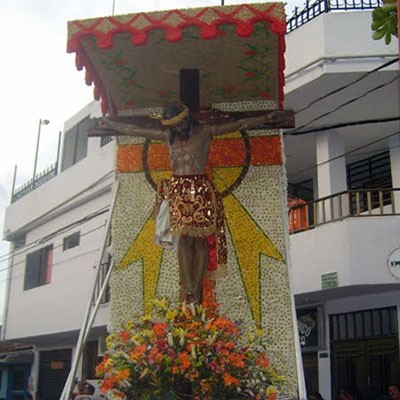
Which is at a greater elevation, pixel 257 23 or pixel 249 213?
pixel 257 23

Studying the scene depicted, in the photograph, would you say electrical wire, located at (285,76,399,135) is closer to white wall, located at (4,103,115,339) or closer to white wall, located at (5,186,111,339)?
white wall, located at (4,103,115,339)

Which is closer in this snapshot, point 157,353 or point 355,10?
point 157,353

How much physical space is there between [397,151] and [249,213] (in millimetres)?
6046

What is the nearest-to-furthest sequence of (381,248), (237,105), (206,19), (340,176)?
(206,19), (237,105), (381,248), (340,176)

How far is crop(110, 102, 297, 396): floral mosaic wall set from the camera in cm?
575

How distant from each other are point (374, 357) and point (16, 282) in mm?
11671

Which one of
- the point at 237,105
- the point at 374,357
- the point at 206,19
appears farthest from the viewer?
the point at 374,357

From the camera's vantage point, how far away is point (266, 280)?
576 centimetres

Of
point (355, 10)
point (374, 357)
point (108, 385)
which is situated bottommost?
point (108, 385)

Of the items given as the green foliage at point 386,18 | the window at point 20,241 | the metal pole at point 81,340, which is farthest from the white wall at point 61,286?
the green foliage at point 386,18

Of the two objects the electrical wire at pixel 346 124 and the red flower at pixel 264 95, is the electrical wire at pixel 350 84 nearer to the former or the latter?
the electrical wire at pixel 346 124

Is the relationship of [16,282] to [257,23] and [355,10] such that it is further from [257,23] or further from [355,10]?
[257,23]

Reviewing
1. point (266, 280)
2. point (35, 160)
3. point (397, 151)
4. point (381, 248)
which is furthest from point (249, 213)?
point (35, 160)

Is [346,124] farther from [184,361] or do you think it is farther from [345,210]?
[184,361]
